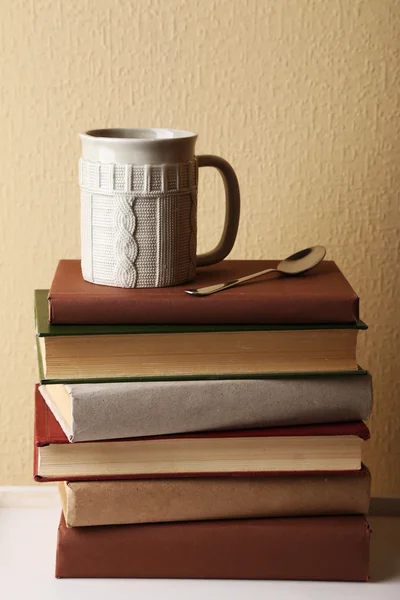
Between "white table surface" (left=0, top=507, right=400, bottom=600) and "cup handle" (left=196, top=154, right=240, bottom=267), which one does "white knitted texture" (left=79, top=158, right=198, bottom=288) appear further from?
"white table surface" (left=0, top=507, right=400, bottom=600)

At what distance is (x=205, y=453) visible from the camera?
0.69 meters

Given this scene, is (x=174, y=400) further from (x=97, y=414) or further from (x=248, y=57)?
(x=248, y=57)

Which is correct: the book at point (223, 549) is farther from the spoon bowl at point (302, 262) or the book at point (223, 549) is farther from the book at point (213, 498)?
the spoon bowl at point (302, 262)

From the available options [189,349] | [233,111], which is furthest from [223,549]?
[233,111]

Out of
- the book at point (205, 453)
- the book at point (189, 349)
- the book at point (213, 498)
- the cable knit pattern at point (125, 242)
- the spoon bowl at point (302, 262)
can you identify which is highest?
the cable knit pattern at point (125, 242)

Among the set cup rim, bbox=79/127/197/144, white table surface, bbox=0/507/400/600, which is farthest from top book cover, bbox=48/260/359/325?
white table surface, bbox=0/507/400/600

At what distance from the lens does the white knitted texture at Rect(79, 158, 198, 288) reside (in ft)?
2.21

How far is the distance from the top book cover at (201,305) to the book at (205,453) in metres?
0.09

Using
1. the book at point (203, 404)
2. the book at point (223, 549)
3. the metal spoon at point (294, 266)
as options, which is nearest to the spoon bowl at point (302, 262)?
the metal spoon at point (294, 266)

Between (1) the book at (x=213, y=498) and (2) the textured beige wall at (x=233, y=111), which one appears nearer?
(1) the book at (x=213, y=498)

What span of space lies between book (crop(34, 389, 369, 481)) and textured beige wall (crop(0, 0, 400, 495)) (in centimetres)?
27

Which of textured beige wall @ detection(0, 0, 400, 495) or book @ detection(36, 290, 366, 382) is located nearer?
book @ detection(36, 290, 366, 382)

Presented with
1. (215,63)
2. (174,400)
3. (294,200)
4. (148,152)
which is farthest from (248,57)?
(174,400)

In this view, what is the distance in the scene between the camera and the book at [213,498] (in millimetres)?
690
